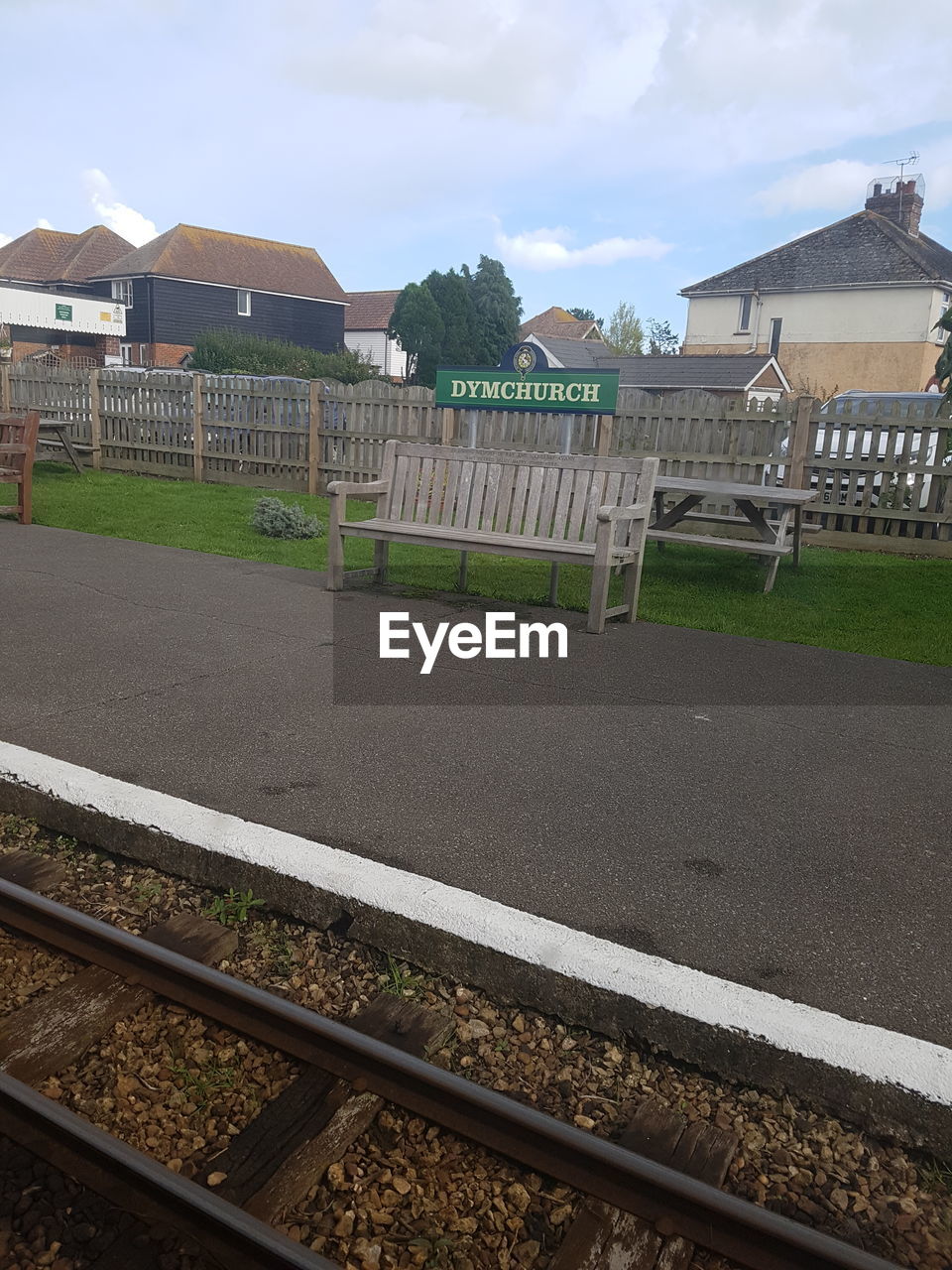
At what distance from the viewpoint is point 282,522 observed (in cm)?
1094

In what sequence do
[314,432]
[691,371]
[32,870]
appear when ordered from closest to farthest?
[32,870] → [314,432] → [691,371]

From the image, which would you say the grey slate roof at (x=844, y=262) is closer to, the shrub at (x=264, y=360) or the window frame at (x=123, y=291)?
the shrub at (x=264, y=360)

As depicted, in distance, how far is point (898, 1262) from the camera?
80.7 inches

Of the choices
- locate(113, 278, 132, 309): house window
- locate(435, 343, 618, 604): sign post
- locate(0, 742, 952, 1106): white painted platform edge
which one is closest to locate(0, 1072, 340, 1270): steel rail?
locate(0, 742, 952, 1106): white painted platform edge

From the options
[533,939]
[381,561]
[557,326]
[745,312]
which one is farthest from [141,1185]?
[557,326]

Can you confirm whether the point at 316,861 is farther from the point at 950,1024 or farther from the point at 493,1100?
the point at 950,1024

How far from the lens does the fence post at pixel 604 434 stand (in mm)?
12742

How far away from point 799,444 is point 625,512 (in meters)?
5.45

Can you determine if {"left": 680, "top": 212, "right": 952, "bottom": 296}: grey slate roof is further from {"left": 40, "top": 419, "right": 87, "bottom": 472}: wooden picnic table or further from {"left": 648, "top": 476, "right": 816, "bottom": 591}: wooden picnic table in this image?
{"left": 648, "top": 476, "right": 816, "bottom": 591}: wooden picnic table

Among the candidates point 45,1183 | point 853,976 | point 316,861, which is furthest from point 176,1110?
point 853,976

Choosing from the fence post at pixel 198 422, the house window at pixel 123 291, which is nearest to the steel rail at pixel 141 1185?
the fence post at pixel 198 422

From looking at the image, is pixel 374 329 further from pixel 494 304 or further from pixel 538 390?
pixel 538 390

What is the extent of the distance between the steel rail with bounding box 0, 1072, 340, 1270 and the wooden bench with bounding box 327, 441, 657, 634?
16.8 ft

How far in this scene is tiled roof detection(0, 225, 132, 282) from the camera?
59812 mm
